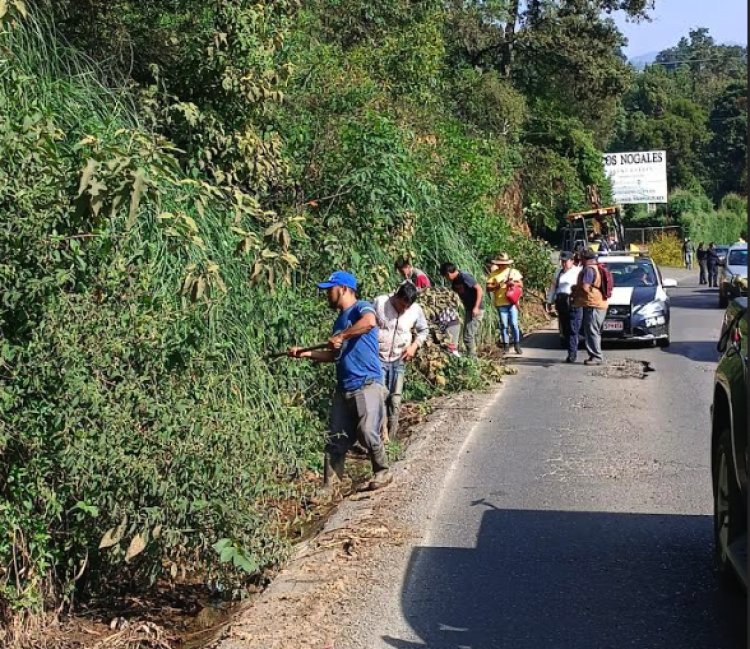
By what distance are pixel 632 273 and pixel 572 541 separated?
532 inches

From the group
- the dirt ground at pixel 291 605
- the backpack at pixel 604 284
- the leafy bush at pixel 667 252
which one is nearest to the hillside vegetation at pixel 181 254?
the dirt ground at pixel 291 605

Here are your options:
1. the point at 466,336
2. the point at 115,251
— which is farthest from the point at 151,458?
the point at 466,336

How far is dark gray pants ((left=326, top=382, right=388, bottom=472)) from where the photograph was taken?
28.2 feet

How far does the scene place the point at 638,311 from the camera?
1869 cm

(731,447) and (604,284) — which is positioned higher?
(731,447)

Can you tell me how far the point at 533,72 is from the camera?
36656 mm

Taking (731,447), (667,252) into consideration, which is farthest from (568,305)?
(667,252)

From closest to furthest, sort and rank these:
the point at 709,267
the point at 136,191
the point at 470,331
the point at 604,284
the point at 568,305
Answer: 1. the point at 136,191
2. the point at 470,331
3. the point at 604,284
4. the point at 568,305
5. the point at 709,267

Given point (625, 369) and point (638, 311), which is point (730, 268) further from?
point (625, 369)

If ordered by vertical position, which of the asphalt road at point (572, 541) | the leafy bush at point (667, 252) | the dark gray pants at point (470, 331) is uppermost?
the dark gray pants at point (470, 331)

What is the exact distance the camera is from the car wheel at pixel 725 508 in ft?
18.2

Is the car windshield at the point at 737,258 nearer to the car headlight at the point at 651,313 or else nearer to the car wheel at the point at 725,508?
the car headlight at the point at 651,313

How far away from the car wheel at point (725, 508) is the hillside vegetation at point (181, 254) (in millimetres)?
2611

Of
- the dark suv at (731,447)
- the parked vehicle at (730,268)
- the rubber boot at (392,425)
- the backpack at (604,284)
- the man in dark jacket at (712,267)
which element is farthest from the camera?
the man in dark jacket at (712,267)
